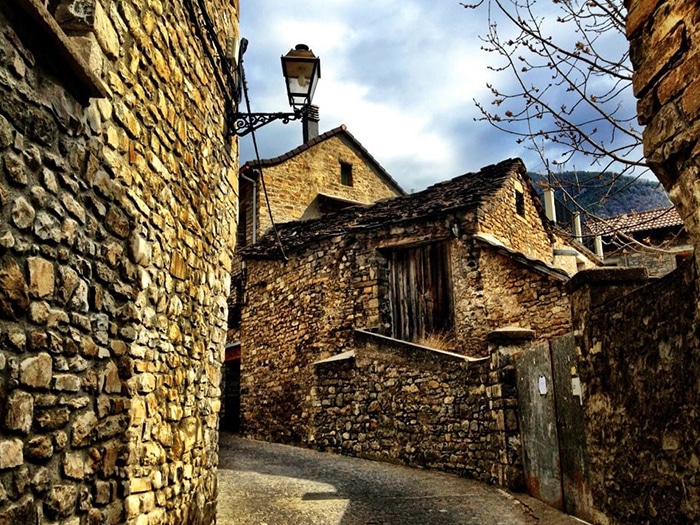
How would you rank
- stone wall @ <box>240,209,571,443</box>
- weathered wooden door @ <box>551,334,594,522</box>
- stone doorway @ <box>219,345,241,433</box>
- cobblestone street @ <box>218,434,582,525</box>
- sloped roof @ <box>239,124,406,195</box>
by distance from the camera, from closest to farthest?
weathered wooden door @ <box>551,334,594,522</box> < cobblestone street @ <box>218,434,582,525</box> < stone wall @ <box>240,209,571,443</box> < stone doorway @ <box>219,345,241,433</box> < sloped roof @ <box>239,124,406,195</box>

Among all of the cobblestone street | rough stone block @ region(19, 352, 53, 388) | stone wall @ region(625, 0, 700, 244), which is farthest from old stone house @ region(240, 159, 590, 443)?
rough stone block @ region(19, 352, 53, 388)

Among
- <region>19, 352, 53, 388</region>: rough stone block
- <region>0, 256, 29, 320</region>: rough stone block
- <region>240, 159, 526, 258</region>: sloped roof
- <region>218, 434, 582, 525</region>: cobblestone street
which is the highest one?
<region>240, 159, 526, 258</region>: sloped roof

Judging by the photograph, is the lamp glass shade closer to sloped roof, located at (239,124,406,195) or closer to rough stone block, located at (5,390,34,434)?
rough stone block, located at (5,390,34,434)

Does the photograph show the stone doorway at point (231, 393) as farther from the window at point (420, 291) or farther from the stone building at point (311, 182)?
the window at point (420, 291)

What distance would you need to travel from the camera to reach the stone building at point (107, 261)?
2.11m

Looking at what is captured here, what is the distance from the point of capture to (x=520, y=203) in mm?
12898

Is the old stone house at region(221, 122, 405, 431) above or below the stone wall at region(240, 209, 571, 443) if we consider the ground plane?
above

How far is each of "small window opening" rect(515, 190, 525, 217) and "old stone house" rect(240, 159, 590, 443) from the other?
5 cm

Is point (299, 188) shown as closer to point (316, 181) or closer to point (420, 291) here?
point (316, 181)

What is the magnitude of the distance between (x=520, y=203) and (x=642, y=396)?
10.1 m

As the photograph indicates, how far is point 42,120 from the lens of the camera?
2.26 metres

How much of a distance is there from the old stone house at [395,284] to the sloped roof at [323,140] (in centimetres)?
373

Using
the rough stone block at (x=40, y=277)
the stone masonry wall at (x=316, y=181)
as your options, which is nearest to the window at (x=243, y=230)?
the stone masonry wall at (x=316, y=181)

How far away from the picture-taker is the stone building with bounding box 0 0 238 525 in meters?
2.11
